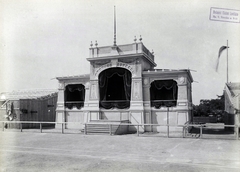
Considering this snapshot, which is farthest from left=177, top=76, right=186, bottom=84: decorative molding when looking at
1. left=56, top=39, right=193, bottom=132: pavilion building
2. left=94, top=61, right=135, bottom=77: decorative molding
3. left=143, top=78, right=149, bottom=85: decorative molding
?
left=94, top=61, right=135, bottom=77: decorative molding

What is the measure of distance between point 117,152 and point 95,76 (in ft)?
41.9

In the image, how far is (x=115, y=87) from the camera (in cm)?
2531

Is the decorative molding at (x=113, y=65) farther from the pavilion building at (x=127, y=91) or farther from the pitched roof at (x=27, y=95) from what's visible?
the pitched roof at (x=27, y=95)

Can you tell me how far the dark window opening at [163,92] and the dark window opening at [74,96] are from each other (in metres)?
7.12

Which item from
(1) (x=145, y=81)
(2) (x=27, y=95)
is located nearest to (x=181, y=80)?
(1) (x=145, y=81)

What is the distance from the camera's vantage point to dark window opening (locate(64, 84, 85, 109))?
2470 centimetres

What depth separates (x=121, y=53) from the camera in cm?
2225

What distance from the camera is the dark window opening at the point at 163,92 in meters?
21.3

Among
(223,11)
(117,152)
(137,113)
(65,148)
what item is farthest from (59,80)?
(223,11)

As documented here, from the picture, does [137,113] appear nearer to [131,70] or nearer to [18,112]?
[131,70]

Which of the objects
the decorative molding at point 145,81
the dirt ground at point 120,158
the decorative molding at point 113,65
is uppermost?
the decorative molding at point 113,65

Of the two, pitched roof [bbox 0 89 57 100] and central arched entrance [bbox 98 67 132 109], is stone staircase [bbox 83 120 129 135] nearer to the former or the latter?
central arched entrance [bbox 98 67 132 109]

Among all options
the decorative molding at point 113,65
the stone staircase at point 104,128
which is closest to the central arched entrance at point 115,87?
the decorative molding at point 113,65

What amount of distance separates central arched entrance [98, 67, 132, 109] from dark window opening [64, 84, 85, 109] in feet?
8.55
